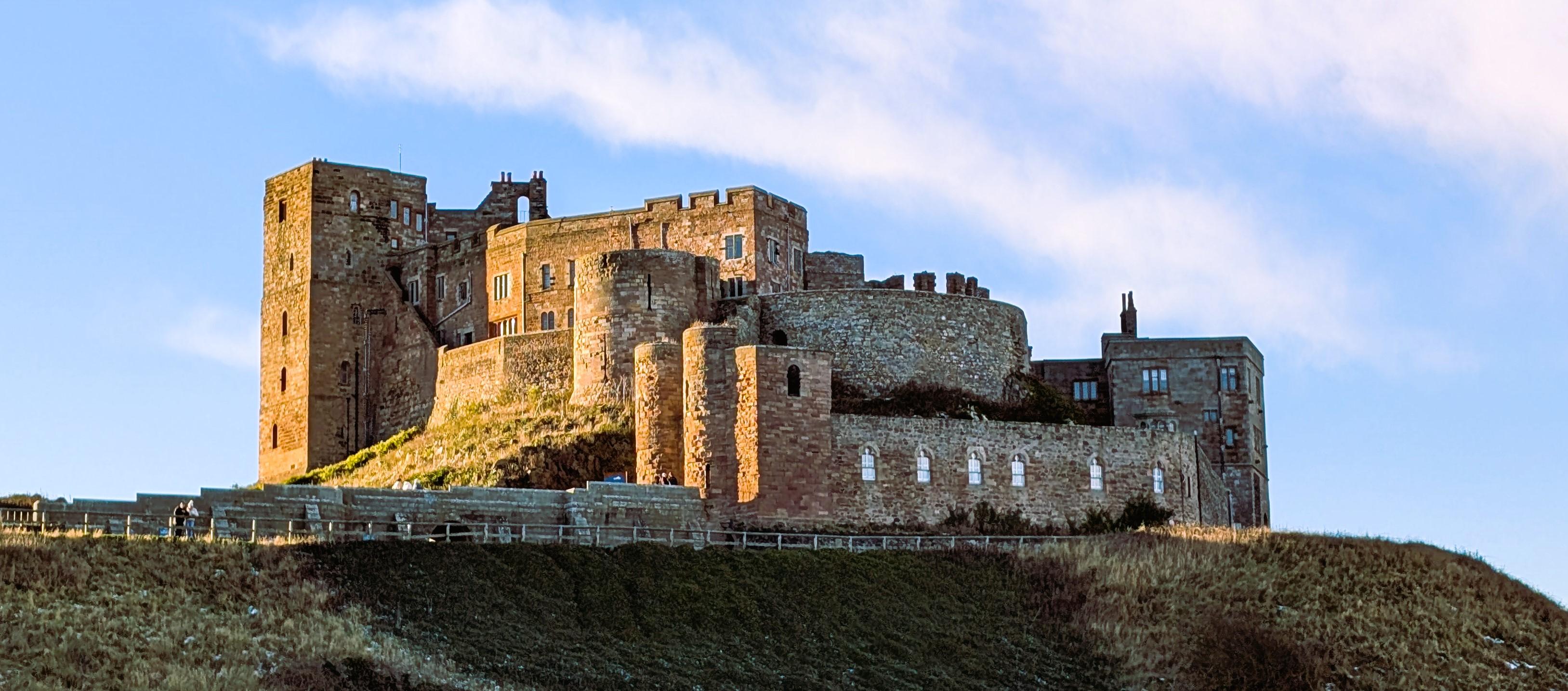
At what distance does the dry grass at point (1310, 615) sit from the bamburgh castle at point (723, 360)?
6.88 meters

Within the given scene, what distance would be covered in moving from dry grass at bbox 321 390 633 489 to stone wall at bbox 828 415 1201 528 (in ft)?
22.3

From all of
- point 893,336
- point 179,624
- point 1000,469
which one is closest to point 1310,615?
point 1000,469

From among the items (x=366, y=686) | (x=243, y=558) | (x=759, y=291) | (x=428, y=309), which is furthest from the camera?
(x=428, y=309)

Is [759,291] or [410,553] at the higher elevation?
[759,291]

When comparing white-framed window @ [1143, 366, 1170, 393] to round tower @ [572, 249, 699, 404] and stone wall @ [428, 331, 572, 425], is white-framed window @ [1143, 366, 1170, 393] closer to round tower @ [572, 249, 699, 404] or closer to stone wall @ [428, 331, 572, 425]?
round tower @ [572, 249, 699, 404]

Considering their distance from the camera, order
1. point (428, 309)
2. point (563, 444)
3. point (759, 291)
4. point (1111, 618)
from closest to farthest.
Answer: point (1111, 618), point (563, 444), point (759, 291), point (428, 309)

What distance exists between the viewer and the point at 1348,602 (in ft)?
189

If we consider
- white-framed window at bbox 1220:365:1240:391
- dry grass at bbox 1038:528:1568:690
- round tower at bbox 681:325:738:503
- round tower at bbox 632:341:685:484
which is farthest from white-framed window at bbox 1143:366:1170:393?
round tower at bbox 681:325:738:503

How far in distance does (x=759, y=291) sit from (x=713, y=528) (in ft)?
53.6

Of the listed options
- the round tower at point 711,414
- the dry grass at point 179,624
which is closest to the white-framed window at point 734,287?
the round tower at point 711,414

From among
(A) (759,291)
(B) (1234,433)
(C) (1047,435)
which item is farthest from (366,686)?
(B) (1234,433)

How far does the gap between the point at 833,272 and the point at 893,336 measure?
303 inches

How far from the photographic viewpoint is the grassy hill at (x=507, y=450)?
69188 millimetres

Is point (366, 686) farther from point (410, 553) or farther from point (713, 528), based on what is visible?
point (713, 528)
